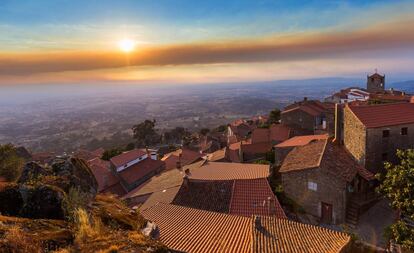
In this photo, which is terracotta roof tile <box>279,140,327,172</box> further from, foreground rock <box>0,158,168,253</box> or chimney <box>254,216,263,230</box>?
foreground rock <box>0,158,168,253</box>

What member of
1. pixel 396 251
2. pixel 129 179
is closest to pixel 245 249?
pixel 396 251

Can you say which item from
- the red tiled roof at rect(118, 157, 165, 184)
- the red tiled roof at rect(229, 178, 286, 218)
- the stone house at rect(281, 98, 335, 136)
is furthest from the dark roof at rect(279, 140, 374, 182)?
the stone house at rect(281, 98, 335, 136)

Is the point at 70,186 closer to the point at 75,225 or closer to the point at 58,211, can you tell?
the point at 58,211

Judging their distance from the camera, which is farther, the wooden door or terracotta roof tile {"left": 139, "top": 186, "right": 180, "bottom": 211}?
terracotta roof tile {"left": 139, "top": 186, "right": 180, "bottom": 211}

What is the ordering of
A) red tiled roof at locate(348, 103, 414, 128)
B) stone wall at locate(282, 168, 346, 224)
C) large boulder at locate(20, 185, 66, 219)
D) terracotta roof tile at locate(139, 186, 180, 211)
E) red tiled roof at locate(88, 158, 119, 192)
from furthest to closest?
red tiled roof at locate(88, 158, 119, 192) < red tiled roof at locate(348, 103, 414, 128) < terracotta roof tile at locate(139, 186, 180, 211) < stone wall at locate(282, 168, 346, 224) < large boulder at locate(20, 185, 66, 219)

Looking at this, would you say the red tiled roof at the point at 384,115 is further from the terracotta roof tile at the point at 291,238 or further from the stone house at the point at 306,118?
the stone house at the point at 306,118

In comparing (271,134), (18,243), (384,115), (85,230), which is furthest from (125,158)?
(18,243)
